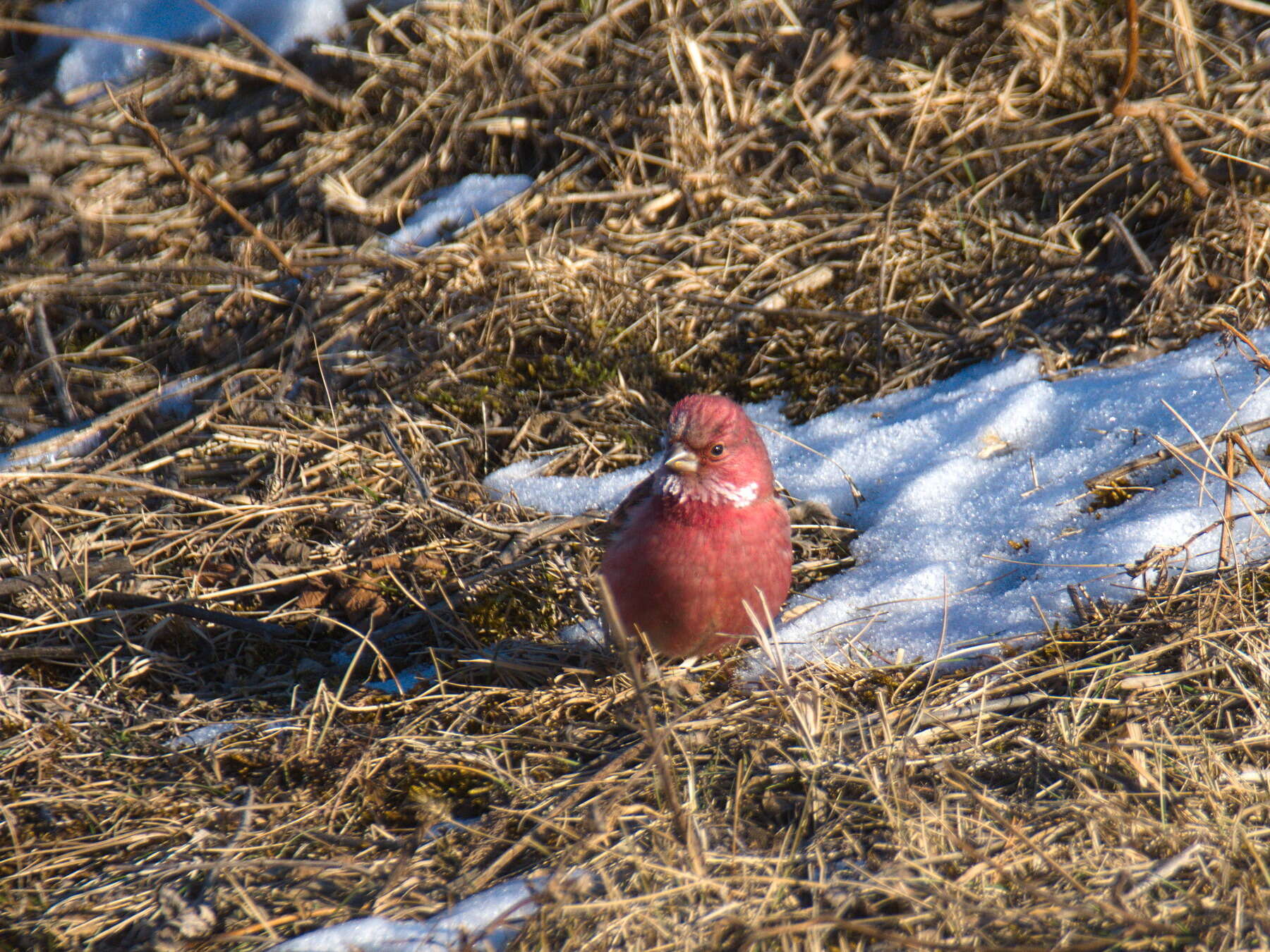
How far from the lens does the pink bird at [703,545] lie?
324 cm

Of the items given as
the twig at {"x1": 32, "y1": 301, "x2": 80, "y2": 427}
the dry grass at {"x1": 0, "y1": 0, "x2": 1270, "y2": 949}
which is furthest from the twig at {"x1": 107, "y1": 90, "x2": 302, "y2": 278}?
the twig at {"x1": 32, "y1": 301, "x2": 80, "y2": 427}

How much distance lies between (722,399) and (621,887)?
1.69m

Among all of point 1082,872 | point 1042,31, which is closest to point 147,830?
point 1082,872

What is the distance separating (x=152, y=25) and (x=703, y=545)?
533 cm

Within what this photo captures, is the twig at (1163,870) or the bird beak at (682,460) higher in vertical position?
the bird beak at (682,460)

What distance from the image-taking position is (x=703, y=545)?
326 cm

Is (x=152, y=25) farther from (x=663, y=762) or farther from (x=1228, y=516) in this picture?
(x=1228, y=516)

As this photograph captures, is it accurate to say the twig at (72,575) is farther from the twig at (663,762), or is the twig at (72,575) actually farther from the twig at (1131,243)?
the twig at (1131,243)

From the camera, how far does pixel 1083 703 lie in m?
2.67

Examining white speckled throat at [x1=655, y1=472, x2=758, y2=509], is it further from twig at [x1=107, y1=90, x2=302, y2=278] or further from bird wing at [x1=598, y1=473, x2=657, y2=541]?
twig at [x1=107, y1=90, x2=302, y2=278]

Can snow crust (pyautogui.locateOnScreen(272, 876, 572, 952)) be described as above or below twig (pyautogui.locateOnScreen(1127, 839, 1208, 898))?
above

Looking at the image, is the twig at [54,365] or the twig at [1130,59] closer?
the twig at [1130,59]

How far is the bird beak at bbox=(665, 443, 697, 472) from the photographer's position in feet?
10.8

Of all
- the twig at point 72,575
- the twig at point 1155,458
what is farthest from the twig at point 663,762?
the twig at point 72,575
